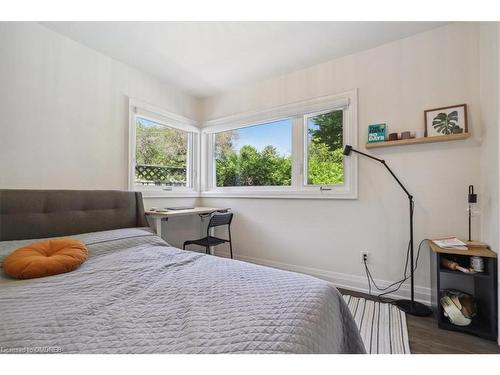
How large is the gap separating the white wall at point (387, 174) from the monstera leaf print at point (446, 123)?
0.35 ft

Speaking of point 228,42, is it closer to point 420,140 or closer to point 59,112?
point 59,112

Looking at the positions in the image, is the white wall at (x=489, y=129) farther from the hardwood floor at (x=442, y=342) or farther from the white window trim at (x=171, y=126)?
the white window trim at (x=171, y=126)

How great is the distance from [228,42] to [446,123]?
2038mm

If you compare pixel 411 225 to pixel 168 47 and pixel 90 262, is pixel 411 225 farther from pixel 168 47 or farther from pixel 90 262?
pixel 168 47

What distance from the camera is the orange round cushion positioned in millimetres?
1216

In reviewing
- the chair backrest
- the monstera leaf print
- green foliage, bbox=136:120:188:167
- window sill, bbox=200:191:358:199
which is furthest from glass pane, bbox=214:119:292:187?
the monstera leaf print

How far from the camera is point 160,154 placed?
3.02 metres

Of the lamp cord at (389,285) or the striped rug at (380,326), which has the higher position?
the lamp cord at (389,285)

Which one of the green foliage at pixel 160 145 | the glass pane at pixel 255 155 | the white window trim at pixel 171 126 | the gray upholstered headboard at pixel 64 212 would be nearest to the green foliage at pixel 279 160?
the glass pane at pixel 255 155

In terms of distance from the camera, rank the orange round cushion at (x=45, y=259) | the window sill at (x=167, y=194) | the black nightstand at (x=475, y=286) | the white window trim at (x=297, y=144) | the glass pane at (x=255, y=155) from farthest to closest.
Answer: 1. the glass pane at (x=255, y=155)
2. the window sill at (x=167, y=194)
3. the white window trim at (x=297, y=144)
4. the black nightstand at (x=475, y=286)
5. the orange round cushion at (x=45, y=259)

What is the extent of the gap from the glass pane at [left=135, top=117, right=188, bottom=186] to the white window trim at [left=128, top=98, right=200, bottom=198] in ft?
0.23

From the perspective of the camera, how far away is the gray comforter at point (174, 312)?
0.70 metres

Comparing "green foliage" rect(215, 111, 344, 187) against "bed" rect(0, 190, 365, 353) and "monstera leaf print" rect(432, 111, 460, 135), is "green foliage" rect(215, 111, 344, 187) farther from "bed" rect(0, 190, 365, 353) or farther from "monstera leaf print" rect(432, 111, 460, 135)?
"bed" rect(0, 190, 365, 353)
